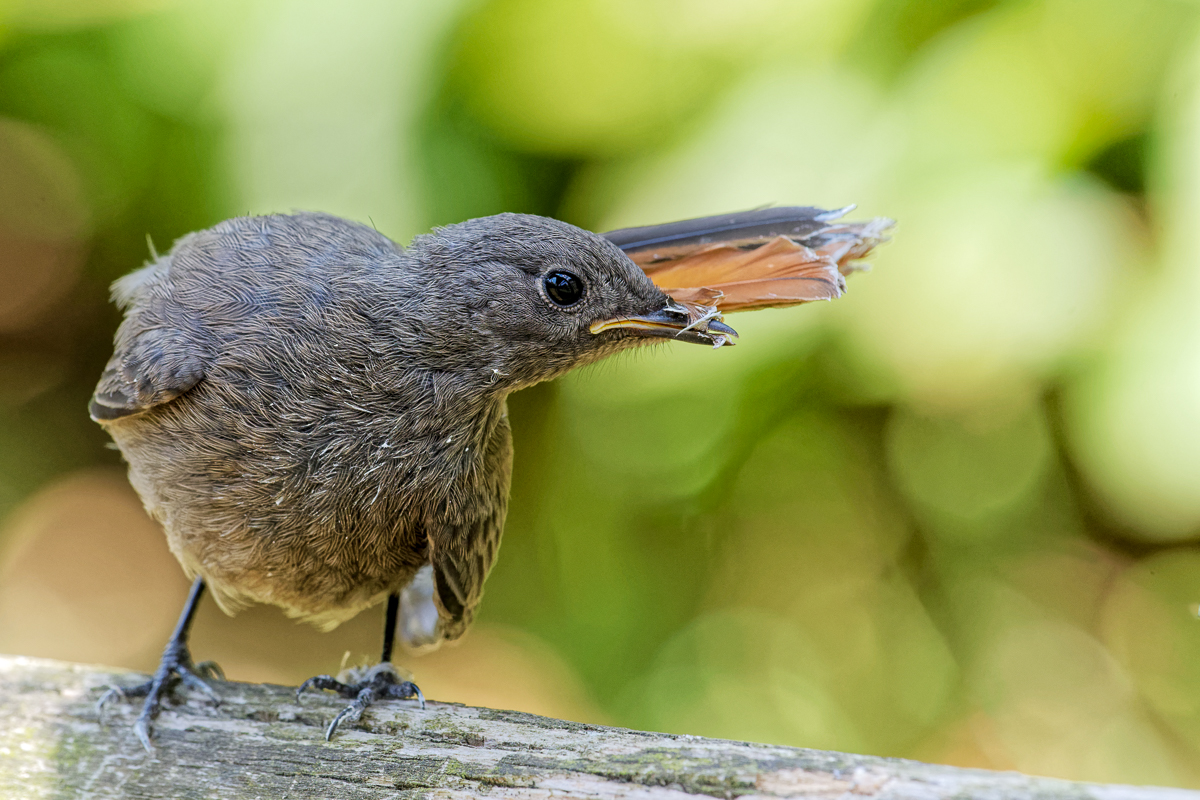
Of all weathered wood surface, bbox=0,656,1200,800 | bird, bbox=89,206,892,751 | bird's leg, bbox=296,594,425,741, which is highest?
bird, bbox=89,206,892,751

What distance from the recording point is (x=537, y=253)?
2221 mm

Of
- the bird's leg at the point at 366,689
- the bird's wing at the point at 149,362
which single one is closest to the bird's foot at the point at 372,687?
the bird's leg at the point at 366,689

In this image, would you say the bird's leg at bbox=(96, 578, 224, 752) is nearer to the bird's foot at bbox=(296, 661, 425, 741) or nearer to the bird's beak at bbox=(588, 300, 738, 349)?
the bird's foot at bbox=(296, 661, 425, 741)

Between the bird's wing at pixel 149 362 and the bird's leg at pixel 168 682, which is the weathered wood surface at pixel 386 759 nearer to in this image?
the bird's leg at pixel 168 682

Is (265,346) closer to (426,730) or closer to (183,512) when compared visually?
(183,512)

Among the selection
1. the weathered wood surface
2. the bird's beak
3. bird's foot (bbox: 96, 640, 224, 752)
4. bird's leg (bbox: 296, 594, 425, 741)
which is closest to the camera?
the weathered wood surface

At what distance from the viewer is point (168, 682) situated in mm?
2617

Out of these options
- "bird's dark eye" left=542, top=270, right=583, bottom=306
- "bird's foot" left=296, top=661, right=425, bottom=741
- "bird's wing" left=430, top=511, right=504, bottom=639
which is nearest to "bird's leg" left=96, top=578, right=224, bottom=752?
"bird's foot" left=296, top=661, right=425, bottom=741

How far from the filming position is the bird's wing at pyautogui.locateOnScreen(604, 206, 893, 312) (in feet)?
7.18

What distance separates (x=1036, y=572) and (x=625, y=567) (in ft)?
5.12

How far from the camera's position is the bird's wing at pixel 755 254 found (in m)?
2.19

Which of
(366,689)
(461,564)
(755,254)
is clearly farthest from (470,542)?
(755,254)

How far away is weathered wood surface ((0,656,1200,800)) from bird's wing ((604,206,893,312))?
1001mm

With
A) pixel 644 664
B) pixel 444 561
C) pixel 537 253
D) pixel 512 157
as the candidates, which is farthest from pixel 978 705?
pixel 512 157
